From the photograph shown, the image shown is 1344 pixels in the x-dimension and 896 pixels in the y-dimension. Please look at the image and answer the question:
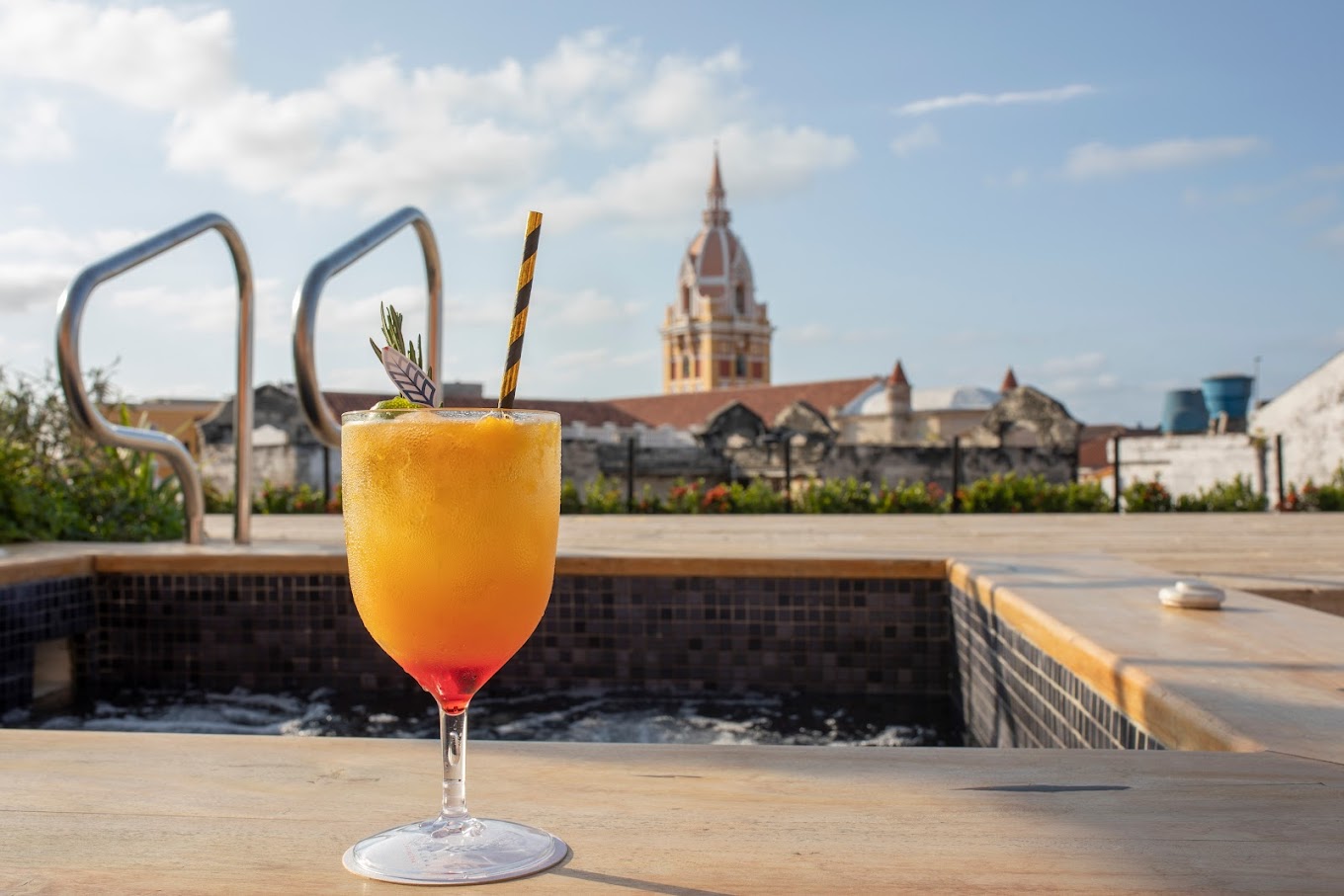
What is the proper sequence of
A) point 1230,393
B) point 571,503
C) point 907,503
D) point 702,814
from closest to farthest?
point 702,814, point 907,503, point 571,503, point 1230,393

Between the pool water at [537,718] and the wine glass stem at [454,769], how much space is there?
158cm

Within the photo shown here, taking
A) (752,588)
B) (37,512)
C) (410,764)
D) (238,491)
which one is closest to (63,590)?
(238,491)

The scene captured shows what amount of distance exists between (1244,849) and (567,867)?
0.44 meters

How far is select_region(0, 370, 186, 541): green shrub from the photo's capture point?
3.59 m

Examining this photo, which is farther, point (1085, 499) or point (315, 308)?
point (1085, 499)

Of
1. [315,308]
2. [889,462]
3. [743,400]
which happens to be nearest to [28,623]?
[315,308]

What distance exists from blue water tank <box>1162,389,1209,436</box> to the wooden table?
3354 centimetres

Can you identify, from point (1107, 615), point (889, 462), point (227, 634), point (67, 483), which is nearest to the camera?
point (1107, 615)

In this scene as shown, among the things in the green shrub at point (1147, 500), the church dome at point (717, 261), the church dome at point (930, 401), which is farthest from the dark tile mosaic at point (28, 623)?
the church dome at point (717, 261)

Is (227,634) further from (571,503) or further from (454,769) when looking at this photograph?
(571,503)

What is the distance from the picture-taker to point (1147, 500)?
24.7 feet

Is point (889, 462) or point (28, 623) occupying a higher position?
point (889, 462)

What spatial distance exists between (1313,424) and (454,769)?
16189 millimetres

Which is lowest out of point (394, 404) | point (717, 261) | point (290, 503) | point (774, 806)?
point (774, 806)
